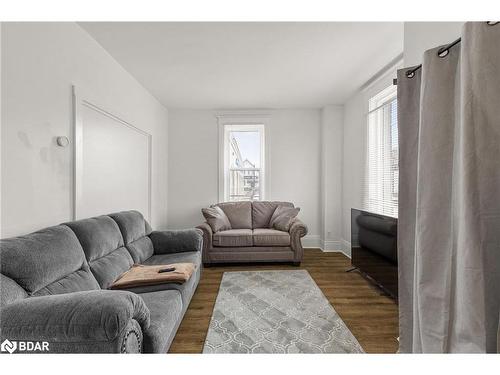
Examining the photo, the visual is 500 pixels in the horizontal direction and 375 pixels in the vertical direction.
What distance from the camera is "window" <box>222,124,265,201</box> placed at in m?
5.20

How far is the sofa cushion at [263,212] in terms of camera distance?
4.66m

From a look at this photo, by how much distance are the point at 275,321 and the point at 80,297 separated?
1.62 metres

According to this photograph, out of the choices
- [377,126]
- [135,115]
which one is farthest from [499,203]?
[135,115]

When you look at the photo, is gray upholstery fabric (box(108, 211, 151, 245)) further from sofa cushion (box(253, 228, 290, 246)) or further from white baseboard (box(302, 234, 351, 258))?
white baseboard (box(302, 234, 351, 258))

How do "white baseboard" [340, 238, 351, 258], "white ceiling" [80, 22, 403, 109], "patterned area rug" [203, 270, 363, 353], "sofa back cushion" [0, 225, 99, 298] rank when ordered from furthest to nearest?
"white baseboard" [340, 238, 351, 258], "white ceiling" [80, 22, 403, 109], "patterned area rug" [203, 270, 363, 353], "sofa back cushion" [0, 225, 99, 298]

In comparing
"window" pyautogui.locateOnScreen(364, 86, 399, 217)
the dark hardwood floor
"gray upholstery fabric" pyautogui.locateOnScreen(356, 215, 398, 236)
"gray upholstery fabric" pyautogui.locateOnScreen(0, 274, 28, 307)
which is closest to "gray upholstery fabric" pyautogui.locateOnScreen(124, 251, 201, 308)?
the dark hardwood floor

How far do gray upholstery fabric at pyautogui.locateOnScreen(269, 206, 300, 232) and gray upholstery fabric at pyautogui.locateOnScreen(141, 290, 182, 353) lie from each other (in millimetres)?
2476

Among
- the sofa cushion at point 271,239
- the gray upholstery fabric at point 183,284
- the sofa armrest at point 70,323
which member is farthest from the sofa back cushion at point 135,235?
the sofa cushion at point 271,239

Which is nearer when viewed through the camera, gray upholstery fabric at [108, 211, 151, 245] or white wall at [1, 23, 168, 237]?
white wall at [1, 23, 168, 237]

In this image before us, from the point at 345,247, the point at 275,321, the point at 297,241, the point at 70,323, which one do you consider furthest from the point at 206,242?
the point at 70,323

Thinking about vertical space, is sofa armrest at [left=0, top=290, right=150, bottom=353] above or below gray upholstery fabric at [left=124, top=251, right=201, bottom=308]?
above

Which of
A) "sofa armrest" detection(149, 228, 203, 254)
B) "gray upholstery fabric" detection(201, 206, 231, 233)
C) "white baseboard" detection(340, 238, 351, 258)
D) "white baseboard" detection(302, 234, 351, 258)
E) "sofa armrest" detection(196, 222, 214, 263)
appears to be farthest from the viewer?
"white baseboard" detection(302, 234, 351, 258)

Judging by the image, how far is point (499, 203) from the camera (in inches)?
44.3

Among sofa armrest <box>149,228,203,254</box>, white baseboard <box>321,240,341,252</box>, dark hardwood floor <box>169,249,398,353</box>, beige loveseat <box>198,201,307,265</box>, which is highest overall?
sofa armrest <box>149,228,203,254</box>
